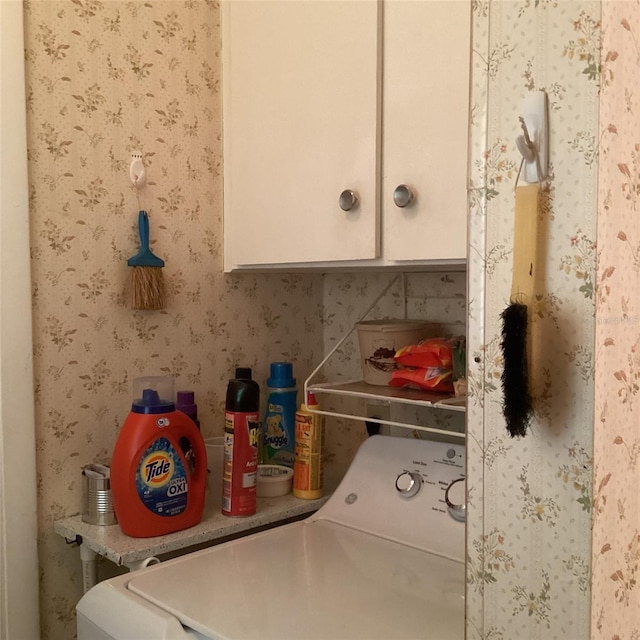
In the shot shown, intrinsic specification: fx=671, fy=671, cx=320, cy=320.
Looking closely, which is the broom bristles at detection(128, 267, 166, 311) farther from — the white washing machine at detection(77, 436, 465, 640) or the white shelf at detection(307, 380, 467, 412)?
the white washing machine at detection(77, 436, 465, 640)

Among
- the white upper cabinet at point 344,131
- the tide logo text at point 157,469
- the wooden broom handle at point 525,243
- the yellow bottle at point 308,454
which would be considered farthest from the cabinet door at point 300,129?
the wooden broom handle at point 525,243

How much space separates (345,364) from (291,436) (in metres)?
0.26

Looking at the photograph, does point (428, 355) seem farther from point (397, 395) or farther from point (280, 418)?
point (280, 418)

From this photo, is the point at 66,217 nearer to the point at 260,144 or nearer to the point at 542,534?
the point at 260,144

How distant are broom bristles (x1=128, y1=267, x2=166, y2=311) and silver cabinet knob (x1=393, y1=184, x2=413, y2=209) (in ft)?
1.84

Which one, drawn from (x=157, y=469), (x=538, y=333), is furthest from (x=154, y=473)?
(x=538, y=333)

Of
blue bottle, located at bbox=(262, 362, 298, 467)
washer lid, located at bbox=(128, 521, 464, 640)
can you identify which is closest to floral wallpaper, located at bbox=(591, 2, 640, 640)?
washer lid, located at bbox=(128, 521, 464, 640)

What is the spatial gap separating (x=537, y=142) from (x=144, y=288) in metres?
0.95

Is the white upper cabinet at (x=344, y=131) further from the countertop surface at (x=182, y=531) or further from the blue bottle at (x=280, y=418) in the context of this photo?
the countertop surface at (x=182, y=531)

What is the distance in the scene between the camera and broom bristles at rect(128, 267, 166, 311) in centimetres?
139

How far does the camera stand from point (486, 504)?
0.71 meters

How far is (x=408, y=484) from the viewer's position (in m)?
1.36

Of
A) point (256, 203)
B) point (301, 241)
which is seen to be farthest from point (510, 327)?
point (256, 203)

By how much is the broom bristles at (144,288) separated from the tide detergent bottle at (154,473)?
0.69 feet
